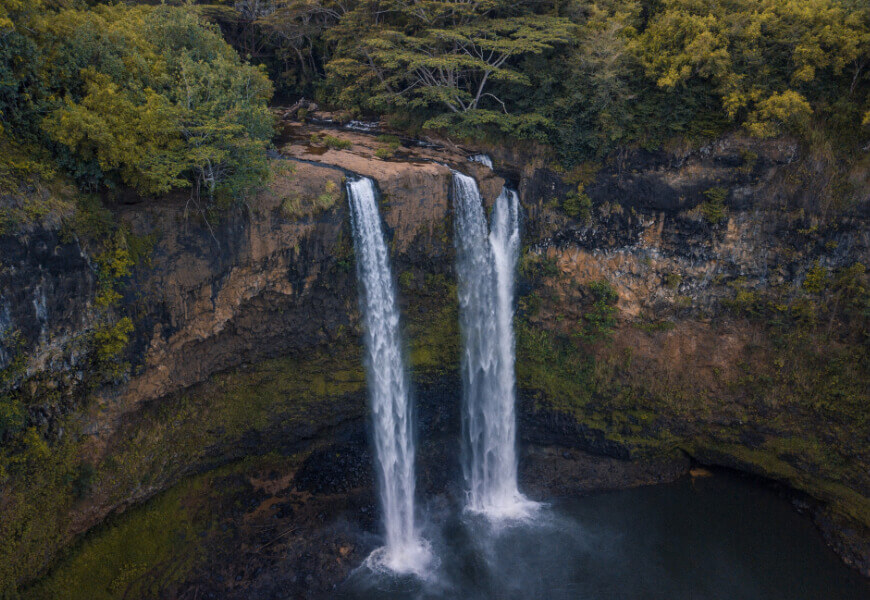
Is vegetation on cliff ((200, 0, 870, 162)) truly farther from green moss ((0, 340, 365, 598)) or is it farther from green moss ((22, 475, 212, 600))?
green moss ((22, 475, 212, 600))

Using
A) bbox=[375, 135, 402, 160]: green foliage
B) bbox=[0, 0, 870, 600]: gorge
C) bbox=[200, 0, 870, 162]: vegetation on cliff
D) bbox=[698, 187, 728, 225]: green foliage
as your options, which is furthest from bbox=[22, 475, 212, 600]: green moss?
bbox=[698, 187, 728, 225]: green foliage

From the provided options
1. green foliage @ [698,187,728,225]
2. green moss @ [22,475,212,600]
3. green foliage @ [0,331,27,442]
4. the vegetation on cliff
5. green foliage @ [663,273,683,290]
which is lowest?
green moss @ [22,475,212,600]

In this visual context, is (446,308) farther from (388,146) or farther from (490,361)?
(388,146)

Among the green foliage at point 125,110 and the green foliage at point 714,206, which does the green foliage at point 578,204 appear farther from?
the green foliage at point 125,110

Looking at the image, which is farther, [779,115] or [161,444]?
[779,115]

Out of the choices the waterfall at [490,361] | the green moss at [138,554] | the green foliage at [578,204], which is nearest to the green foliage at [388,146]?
the waterfall at [490,361]

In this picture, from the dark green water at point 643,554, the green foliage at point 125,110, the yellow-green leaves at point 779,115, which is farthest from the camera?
the yellow-green leaves at point 779,115

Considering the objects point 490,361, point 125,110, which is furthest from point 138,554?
point 490,361
